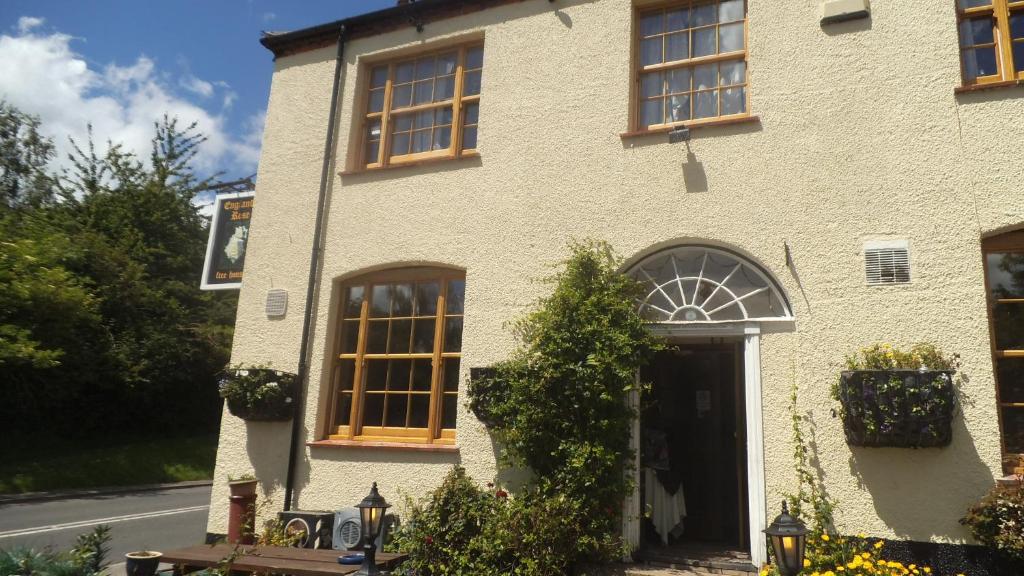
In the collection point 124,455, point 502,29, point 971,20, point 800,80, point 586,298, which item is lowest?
point 124,455

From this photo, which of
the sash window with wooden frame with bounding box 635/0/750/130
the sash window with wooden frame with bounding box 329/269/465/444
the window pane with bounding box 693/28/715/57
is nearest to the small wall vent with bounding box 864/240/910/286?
the sash window with wooden frame with bounding box 635/0/750/130

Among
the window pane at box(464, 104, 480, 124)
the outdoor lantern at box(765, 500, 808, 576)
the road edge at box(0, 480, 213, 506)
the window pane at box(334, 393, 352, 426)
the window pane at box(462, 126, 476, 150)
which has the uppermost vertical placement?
the window pane at box(464, 104, 480, 124)

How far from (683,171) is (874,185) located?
1.73 m

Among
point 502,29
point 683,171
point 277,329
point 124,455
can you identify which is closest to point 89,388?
point 124,455

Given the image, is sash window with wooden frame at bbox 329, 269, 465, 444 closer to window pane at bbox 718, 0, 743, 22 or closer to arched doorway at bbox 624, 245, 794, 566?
arched doorway at bbox 624, 245, 794, 566

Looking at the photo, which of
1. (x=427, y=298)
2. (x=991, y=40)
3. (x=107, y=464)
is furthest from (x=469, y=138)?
(x=107, y=464)

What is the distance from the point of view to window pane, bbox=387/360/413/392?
7.78 meters

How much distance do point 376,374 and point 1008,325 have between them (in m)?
6.28

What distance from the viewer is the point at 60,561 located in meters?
4.18

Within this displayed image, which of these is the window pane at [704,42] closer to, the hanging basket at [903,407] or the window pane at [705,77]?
the window pane at [705,77]

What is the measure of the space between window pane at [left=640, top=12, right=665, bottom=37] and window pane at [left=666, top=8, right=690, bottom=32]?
0.26ft

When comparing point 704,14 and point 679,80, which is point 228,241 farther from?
point 704,14

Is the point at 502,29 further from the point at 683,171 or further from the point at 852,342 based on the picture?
the point at 852,342

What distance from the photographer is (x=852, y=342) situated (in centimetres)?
583
